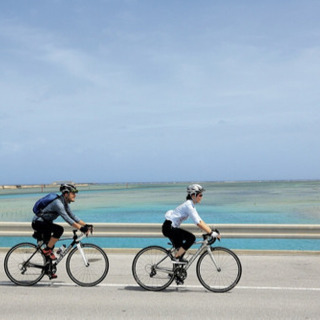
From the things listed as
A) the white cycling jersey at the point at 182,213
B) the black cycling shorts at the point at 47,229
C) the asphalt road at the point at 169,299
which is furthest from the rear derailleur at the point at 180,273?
the black cycling shorts at the point at 47,229

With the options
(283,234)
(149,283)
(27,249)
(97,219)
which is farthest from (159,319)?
(97,219)

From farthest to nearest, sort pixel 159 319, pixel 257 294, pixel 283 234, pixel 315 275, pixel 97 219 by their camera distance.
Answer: pixel 97 219 → pixel 283 234 → pixel 315 275 → pixel 257 294 → pixel 159 319

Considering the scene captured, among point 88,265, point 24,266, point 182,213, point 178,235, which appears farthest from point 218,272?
point 24,266

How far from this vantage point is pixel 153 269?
23.9 ft

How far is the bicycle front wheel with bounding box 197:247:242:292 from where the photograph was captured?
7.13 m

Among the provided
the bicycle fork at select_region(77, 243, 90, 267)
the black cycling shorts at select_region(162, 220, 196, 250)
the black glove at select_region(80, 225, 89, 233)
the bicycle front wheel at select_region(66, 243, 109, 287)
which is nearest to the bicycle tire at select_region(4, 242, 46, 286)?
the bicycle front wheel at select_region(66, 243, 109, 287)

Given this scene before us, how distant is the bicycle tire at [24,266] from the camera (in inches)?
300

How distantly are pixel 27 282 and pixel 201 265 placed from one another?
298 cm

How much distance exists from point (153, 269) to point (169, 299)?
728 millimetres

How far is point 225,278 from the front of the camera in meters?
7.15

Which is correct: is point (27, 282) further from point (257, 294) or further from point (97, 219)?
point (97, 219)

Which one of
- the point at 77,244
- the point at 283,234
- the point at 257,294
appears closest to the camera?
the point at 257,294

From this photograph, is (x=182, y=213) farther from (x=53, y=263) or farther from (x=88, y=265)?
(x=53, y=263)

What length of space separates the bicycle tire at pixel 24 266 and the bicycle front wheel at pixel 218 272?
2680 millimetres
